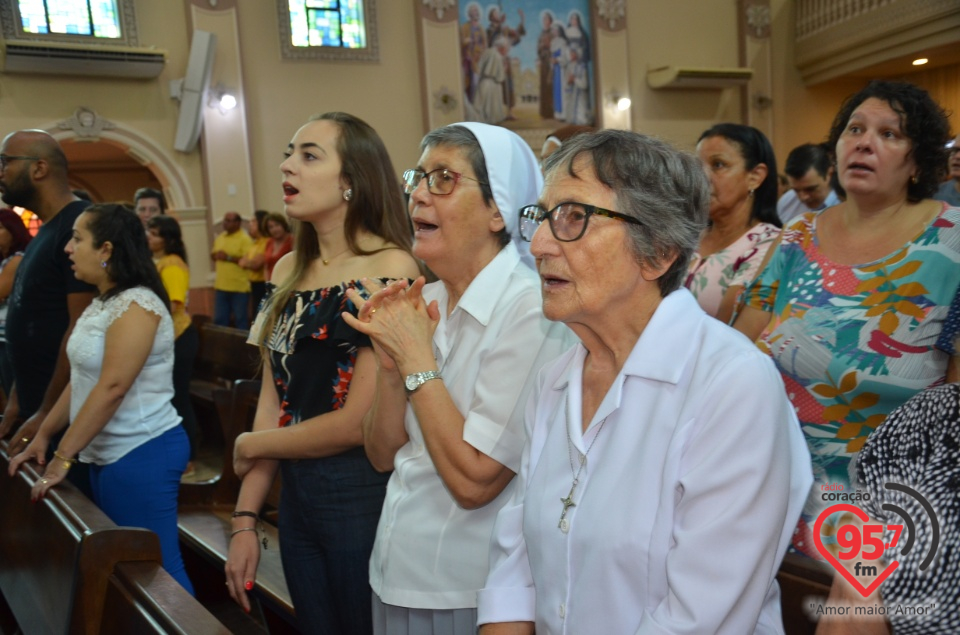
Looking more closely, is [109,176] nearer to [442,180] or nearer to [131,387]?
[131,387]

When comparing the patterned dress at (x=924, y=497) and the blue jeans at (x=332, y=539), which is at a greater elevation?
the patterned dress at (x=924, y=497)

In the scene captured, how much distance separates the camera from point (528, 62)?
43.3ft

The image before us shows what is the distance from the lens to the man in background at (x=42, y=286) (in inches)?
130

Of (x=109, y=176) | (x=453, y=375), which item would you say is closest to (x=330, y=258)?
(x=453, y=375)

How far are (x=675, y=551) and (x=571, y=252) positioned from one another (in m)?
0.52

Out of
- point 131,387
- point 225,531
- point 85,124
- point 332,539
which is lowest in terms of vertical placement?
point 225,531

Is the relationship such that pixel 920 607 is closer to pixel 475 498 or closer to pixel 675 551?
pixel 675 551

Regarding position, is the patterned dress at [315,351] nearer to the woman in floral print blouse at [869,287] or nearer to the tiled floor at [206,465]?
the woman in floral print blouse at [869,287]

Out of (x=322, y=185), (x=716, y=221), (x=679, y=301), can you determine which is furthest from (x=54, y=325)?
(x=679, y=301)

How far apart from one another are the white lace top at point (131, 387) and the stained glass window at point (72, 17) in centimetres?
953

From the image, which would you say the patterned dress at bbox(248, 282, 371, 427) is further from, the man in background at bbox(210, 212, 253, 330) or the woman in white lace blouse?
the man in background at bbox(210, 212, 253, 330)

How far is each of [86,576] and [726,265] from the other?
2141mm
